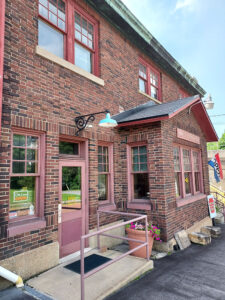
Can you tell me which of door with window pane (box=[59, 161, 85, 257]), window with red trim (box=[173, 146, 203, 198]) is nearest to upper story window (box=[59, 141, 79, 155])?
door with window pane (box=[59, 161, 85, 257])

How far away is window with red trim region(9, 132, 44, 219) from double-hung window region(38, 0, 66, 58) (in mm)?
2449

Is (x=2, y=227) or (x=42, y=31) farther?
(x=42, y=31)

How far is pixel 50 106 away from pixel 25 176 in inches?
66.4

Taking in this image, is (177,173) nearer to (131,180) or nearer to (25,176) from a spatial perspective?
(131,180)

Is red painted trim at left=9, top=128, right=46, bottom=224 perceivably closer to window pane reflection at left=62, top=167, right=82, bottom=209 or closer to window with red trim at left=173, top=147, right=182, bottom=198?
window pane reflection at left=62, top=167, right=82, bottom=209

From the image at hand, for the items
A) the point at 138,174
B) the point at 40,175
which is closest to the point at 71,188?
the point at 40,175

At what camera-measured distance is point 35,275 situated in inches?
161

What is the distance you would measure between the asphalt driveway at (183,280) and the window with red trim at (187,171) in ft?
7.32

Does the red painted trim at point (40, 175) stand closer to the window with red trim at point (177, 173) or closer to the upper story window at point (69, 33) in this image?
the upper story window at point (69, 33)

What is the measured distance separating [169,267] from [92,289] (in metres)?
2.03

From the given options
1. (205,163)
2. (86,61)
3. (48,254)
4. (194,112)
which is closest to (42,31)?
(86,61)

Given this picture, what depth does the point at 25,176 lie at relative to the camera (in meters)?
4.43

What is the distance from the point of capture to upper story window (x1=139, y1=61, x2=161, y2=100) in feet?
29.8

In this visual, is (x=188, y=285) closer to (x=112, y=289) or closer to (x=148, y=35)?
(x=112, y=289)
